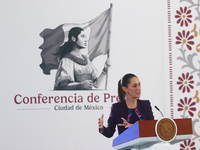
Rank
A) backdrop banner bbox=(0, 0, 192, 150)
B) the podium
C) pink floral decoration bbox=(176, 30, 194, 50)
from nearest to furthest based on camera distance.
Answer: the podium → backdrop banner bbox=(0, 0, 192, 150) → pink floral decoration bbox=(176, 30, 194, 50)

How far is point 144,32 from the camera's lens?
3648mm

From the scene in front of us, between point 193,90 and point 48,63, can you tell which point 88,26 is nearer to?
point 48,63

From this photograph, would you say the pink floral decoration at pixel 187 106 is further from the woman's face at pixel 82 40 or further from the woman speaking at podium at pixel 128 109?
the woman's face at pixel 82 40

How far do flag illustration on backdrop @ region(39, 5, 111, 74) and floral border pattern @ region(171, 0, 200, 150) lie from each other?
87cm

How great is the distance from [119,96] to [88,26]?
961 millimetres

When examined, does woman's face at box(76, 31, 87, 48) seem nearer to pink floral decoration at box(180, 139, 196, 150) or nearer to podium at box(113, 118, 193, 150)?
pink floral decoration at box(180, 139, 196, 150)

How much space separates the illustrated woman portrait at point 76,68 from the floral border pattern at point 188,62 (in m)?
0.94

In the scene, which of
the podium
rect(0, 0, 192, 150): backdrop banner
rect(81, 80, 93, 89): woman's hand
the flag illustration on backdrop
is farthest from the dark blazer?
the podium

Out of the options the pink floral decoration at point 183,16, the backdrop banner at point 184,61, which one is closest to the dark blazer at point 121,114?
the backdrop banner at point 184,61

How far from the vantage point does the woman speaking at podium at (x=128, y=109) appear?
306cm

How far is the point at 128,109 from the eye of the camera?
10.2 feet

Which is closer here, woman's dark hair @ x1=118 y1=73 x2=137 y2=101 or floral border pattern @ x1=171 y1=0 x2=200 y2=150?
woman's dark hair @ x1=118 y1=73 x2=137 y2=101

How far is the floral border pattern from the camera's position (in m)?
3.62

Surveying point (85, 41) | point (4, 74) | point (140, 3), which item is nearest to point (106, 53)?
point (85, 41)
